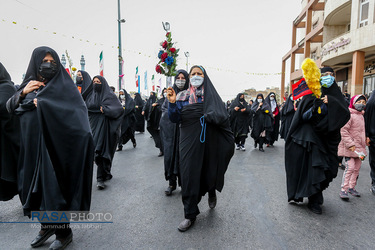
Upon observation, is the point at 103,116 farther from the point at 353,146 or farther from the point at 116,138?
the point at 353,146

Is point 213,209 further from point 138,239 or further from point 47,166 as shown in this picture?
point 47,166

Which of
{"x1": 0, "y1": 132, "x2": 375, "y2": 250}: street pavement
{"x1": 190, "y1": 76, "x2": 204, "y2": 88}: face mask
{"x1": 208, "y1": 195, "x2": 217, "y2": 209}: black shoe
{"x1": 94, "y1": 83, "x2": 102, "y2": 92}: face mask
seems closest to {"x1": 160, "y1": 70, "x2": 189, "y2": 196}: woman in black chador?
{"x1": 0, "y1": 132, "x2": 375, "y2": 250}: street pavement

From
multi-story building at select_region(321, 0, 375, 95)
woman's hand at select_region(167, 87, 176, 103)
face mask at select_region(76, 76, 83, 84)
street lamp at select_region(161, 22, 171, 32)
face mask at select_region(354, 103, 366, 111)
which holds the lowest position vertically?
face mask at select_region(354, 103, 366, 111)

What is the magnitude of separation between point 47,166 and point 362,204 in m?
4.51

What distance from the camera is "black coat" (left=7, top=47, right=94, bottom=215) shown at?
98.3 inches

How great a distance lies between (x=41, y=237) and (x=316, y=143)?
372 centimetres

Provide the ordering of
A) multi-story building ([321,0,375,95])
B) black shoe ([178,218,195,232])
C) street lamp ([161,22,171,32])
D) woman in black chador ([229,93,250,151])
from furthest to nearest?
multi-story building ([321,0,375,95]) < woman in black chador ([229,93,250,151]) < street lamp ([161,22,171,32]) < black shoe ([178,218,195,232])

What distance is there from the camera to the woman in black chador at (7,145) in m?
3.21

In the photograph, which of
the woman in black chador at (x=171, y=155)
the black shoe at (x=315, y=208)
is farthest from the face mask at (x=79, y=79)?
the black shoe at (x=315, y=208)

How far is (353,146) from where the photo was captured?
13.1 ft

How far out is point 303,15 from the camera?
26703mm

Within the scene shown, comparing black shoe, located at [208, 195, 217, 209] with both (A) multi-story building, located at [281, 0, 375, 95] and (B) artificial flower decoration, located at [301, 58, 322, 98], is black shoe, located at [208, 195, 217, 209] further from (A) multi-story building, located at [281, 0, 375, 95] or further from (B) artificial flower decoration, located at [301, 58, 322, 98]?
(A) multi-story building, located at [281, 0, 375, 95]

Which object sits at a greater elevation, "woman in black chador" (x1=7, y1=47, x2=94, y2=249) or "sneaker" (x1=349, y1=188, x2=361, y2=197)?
"woman in black chador" (x1=7, y1=47, x2=94, y2=249)

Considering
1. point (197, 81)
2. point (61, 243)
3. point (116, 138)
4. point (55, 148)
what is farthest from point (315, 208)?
point (116, 138)
